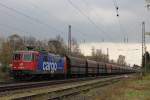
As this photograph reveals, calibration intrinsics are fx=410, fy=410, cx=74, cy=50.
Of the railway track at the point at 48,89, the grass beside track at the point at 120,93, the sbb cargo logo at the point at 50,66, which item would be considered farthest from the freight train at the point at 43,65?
the grass beside track at the point at 120,93

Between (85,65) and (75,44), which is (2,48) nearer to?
(85,65)

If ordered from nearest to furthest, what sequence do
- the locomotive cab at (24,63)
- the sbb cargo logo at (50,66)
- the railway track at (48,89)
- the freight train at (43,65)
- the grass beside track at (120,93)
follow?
the grass beside track at (120,93), the railway track at (48,89), the locomotive cab at (24,63), the freight train at (43,65), the sbb cargo logo at (50,66)

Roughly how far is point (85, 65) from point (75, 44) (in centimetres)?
9269

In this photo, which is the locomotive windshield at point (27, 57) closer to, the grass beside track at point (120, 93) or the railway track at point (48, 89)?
the railway track at point (48, 89)

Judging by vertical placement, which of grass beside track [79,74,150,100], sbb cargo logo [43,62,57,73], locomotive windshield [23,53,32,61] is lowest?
grass beside track [79,74,150,100]

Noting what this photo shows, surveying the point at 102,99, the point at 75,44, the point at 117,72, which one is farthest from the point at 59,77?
the point at 75,44

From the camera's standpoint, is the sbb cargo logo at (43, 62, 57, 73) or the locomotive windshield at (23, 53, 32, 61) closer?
the locomotive windshield at (23, 53, 32, 61)

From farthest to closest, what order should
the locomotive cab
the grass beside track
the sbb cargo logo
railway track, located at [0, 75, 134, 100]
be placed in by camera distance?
the sbb cargo logo → the locomotive cab → railway track, located at [0, 75, 134, 100] → the grass beside track

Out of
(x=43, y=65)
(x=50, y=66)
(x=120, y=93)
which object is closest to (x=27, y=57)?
(x=43, y=65)

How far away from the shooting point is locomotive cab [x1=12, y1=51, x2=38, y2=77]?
41781mm

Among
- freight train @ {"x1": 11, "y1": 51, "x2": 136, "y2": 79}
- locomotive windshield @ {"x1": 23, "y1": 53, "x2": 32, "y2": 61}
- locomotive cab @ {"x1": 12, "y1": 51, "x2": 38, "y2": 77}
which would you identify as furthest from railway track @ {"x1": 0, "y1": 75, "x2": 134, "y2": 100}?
locomotive windshield @ {"x1": 23, "y1": 53, "x2": 32, "y2": 61}

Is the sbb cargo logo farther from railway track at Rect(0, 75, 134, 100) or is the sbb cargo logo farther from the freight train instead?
railway track at Rect(0, 75, 134, 100)

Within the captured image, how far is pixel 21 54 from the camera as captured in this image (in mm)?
43000

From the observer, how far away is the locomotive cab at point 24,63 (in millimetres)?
41781
